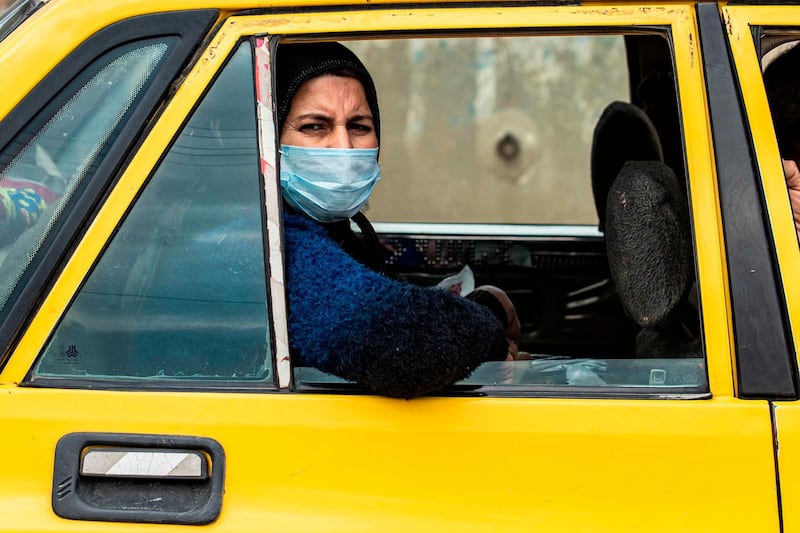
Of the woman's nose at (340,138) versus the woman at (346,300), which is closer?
the woman at (346,300)

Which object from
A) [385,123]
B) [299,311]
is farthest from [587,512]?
[385,123]

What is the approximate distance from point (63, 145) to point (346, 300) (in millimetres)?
534

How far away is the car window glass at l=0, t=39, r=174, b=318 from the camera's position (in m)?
1.48

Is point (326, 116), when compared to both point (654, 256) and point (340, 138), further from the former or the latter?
point (654, 256)

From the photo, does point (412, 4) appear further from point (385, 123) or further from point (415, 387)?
point (385, 123)

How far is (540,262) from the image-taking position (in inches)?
124

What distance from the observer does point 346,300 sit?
1.51 meters

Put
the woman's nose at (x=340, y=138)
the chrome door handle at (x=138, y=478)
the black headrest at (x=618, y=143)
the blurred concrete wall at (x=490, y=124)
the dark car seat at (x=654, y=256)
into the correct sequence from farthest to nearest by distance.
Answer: the blurred concrete wall at (x=490, y=124)
the black headrest at (x=618, y=143)
the woman's nose at (x=340, y=138)
the dark car seat at (x=654, y=256)
the chrome door handle at (x=138, y=478)

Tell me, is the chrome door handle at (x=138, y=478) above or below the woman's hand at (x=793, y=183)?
below

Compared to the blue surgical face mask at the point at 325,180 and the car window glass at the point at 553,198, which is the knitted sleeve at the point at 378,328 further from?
the blue surgical face mask at the point at 325,180

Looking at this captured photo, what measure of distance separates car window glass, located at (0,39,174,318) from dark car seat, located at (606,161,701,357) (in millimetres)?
949

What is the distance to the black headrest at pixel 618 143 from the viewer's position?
239 cm

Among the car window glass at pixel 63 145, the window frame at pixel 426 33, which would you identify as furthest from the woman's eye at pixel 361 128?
the car window glass at pixel 63 145

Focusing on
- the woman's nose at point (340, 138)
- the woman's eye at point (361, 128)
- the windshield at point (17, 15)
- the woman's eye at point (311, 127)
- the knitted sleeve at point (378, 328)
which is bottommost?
the knitted sleeve at point (378, 328)
